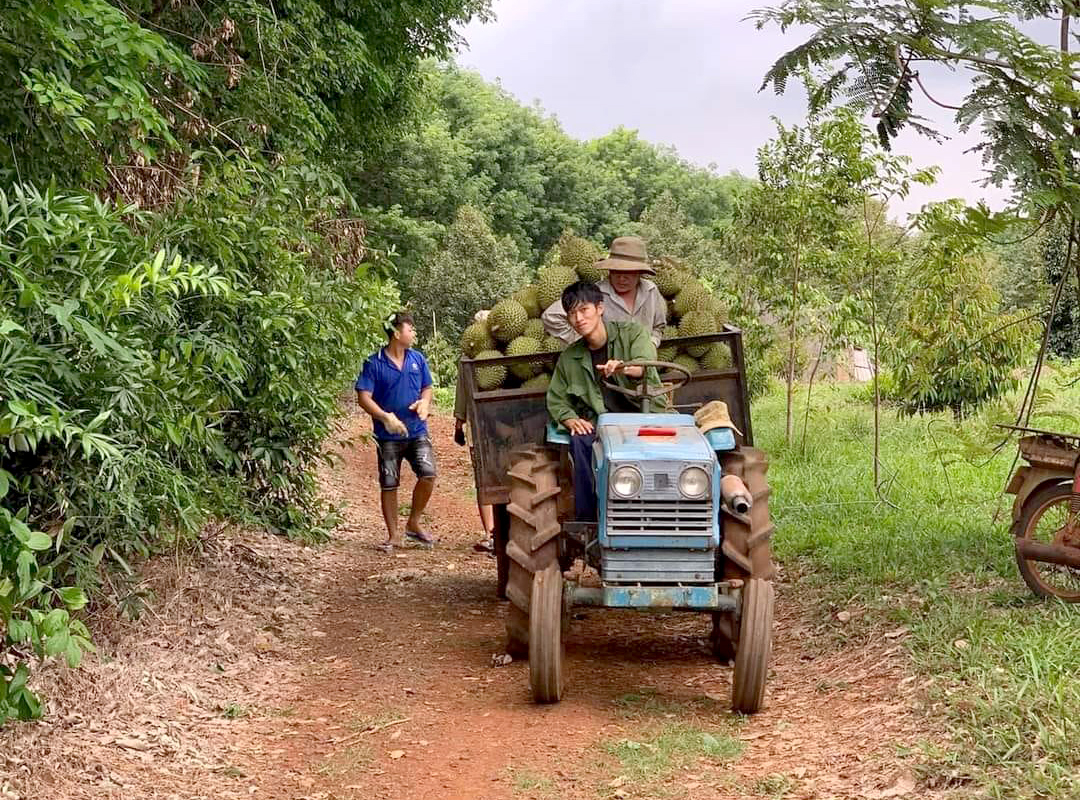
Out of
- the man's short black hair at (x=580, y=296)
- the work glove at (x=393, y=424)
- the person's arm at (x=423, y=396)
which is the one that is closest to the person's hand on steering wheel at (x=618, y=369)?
the man's short black hair at (x=580, y=296)

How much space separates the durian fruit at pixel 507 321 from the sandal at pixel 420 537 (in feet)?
11.3

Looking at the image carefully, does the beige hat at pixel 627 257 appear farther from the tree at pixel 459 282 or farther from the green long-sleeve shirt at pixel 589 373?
the tree at pixel 459 282

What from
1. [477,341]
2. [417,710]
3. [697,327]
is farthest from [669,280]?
[417,710]

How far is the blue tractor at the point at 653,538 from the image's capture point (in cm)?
583

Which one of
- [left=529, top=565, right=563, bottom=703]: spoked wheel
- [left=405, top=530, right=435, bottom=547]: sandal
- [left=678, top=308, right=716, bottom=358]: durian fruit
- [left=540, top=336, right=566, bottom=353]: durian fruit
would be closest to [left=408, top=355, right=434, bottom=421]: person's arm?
[left=405, top=530, right=435, bottom=547]: sandal

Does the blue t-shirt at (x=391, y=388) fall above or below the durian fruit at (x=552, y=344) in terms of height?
below

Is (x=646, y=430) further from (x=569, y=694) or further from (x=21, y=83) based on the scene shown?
(x=21, y=83)

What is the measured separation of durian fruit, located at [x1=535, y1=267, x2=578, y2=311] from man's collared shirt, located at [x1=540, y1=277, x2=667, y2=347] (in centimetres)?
14

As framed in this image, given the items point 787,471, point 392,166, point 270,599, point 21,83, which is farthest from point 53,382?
point 392,166

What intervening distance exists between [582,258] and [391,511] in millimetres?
3411

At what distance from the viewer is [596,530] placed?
6312 mm

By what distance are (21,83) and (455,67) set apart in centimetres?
5801

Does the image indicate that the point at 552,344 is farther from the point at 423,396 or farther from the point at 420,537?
the point at 420,537

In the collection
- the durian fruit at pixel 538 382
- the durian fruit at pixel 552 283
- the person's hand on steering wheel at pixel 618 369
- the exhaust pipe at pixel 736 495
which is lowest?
the exhaust pipe at pixel 736 495
